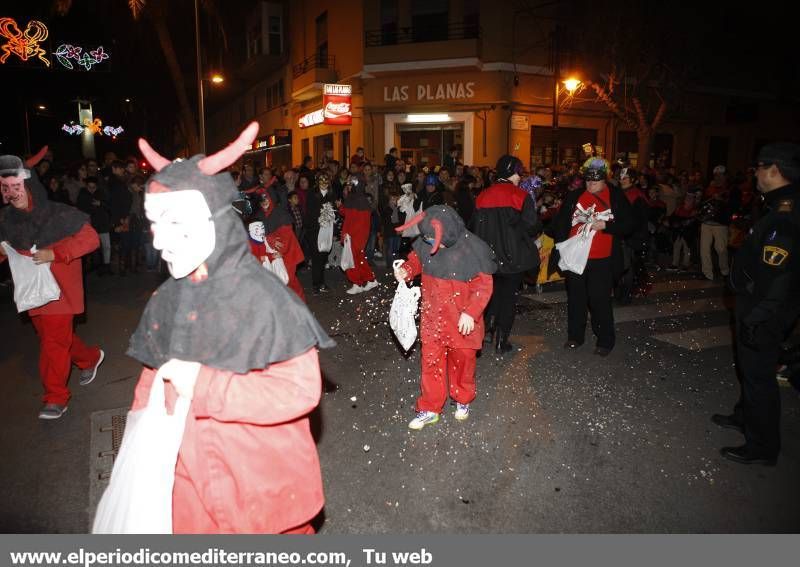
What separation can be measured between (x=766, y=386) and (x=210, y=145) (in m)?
53.1

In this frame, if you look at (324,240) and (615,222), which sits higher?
(615,222)

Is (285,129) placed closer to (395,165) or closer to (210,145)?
(395,165)

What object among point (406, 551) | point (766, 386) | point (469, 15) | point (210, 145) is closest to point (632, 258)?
point (766, 386)

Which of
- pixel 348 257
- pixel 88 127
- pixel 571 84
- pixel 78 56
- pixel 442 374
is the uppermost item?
pixel 78 56

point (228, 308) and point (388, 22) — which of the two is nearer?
point (228, 308)

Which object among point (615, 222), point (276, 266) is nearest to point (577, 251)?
point (615, 222)

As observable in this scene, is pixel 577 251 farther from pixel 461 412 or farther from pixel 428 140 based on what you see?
pixel 428 140

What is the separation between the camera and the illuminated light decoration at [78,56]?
22.5 meters

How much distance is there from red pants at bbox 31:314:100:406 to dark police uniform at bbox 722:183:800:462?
5.20m

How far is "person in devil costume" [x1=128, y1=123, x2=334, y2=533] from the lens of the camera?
1.89 metres

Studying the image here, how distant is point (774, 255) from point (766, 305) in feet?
1.10

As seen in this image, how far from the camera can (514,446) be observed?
14.3 ft

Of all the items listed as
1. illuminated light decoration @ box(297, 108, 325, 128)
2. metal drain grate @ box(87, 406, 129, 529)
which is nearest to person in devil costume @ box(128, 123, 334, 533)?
metal drain grate @ box(87, 406, 129, 529)

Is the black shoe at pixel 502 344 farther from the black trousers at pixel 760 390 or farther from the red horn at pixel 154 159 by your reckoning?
the red horn at pixel 154 159
